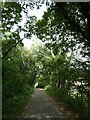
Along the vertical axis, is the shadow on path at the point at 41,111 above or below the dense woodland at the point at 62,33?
below

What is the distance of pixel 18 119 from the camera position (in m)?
13.2

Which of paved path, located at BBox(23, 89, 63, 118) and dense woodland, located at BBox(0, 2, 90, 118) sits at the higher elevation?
dense woodland, located at BBox(0, 2, 90, 118)

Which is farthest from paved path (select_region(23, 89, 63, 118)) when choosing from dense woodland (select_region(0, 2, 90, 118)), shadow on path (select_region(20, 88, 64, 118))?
dense woodland (select_region(0, 2, 90, 118))

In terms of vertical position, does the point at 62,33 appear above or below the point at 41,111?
above

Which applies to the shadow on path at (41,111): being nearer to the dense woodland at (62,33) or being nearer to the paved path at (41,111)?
the paved path at (41,111)

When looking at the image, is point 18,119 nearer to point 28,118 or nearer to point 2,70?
point 28,118

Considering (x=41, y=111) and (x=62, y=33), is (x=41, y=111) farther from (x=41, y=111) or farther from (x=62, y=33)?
(x=62, y=33)

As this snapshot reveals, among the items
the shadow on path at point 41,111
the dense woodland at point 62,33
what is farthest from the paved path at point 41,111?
the dense woodland at point 62,33

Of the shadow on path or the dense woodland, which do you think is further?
the shadow on path

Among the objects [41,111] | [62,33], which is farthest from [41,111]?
[62,33]

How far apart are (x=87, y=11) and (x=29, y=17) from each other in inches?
165

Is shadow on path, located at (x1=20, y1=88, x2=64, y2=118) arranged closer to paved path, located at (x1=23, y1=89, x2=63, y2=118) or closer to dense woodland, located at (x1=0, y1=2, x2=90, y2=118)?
paved path, located at (x1=23, y1=89, x2=63, y2=118)

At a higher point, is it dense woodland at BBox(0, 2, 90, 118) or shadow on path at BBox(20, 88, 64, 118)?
dense woodland at BBox(0, 2, 90, 118)

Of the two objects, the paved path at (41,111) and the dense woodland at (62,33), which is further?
the paved path at (41,111)
